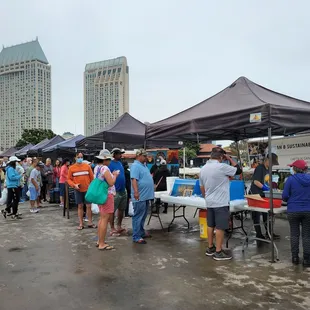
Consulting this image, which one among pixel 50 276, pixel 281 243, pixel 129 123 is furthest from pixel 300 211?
pixel 129 123

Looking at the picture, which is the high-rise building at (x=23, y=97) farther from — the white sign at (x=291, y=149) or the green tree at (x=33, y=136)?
the white sign at (x=291, y=149)

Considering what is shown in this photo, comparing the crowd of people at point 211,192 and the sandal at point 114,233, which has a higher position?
the crowd of people at point 211,192

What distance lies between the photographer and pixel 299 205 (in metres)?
4.36

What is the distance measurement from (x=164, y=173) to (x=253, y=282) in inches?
190

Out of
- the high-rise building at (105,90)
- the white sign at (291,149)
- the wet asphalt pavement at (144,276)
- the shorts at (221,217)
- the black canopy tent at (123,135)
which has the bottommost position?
the wet asphalt pavement at (144,276)

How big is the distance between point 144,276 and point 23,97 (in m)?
80.6

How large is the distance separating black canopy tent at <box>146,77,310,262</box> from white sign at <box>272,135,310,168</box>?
292mm

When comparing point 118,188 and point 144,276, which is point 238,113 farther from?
point 118,188

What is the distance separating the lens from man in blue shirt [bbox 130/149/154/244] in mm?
5641

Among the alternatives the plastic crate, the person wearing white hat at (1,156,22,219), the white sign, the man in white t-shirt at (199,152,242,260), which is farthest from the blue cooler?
the person wearing white hat at (1,156,22,219)

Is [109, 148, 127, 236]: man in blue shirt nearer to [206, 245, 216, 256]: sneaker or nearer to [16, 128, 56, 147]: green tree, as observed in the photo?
[206, 245, 216, 256]: sneaker

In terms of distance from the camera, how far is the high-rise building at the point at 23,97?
245 feet

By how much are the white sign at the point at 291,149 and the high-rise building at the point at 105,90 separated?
140ft

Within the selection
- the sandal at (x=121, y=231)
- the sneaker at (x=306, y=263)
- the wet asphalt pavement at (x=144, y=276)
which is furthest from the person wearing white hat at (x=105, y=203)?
the sneaker at (x=306, y=263)
